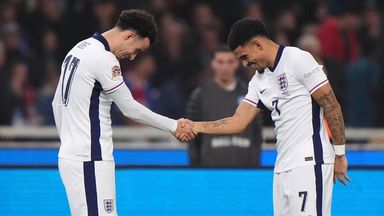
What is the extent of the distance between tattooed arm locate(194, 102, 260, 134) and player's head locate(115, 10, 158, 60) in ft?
2.92

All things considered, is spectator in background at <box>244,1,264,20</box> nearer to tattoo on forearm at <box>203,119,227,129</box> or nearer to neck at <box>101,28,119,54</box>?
tattoo on forearm at <box>203,119,227,129</box>

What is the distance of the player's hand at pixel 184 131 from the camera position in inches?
339

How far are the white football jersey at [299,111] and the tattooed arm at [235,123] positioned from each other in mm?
441

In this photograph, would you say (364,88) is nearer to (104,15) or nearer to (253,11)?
(253,11)

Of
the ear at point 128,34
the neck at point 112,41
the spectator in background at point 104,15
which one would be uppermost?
the spectator in background at point 104,15

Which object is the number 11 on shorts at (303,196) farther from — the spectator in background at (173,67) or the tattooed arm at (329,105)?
the spectator in background at (173,67)

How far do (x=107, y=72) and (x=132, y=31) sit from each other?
1.19 feet

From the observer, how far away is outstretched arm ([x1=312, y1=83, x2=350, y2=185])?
303 inches

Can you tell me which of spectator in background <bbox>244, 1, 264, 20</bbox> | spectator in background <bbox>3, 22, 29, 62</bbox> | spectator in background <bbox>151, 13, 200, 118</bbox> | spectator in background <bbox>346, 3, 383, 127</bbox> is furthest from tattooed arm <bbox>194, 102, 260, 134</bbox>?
spectator in background <bbox>244, 1, 264, 20</bbox>

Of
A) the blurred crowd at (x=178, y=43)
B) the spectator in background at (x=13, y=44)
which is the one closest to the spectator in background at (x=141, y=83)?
the blurred crowd at (x=178, y=43)

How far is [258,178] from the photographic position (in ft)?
31.1

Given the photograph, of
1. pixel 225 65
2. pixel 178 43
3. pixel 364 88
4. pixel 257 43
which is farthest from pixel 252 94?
pixel 178 43

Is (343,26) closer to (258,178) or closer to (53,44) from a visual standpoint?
(53,44)

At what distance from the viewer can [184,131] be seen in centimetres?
864
